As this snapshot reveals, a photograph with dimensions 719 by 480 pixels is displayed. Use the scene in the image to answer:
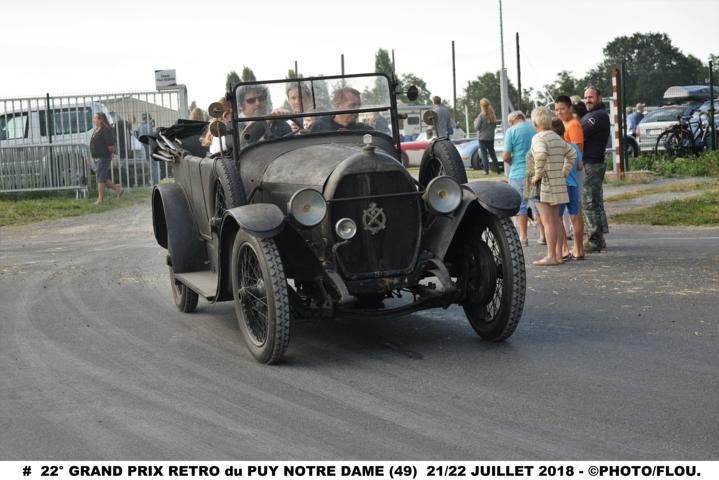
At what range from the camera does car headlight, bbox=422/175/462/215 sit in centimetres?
721

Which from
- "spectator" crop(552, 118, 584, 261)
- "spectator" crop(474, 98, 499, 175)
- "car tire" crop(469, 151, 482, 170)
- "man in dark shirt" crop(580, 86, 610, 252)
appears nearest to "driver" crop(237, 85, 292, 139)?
"spectator" crop(552, 118, 584, 261)

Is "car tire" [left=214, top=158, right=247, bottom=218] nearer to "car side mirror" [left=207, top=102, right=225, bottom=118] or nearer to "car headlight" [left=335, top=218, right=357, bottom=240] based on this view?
"car side mirror" [left=207, top=102, right=225, bottom=118]

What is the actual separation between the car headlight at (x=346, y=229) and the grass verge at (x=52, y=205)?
13059 millimetres

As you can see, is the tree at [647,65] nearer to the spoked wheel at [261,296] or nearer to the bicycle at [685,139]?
the bicycle at [685,139]

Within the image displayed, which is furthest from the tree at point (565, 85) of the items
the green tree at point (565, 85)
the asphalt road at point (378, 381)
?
the asphalt road at point (378, 381)

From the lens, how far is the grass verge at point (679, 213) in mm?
15078

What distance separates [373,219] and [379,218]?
0.16 ft

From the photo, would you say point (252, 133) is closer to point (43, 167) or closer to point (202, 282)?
point (202, 282)

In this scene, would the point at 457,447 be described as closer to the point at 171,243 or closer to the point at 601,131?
the point at 171,243

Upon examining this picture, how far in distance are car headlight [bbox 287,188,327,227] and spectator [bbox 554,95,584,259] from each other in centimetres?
493

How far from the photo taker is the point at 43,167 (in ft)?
76.6

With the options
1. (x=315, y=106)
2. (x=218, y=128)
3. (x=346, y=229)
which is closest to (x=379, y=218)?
(x=346, y=229)
